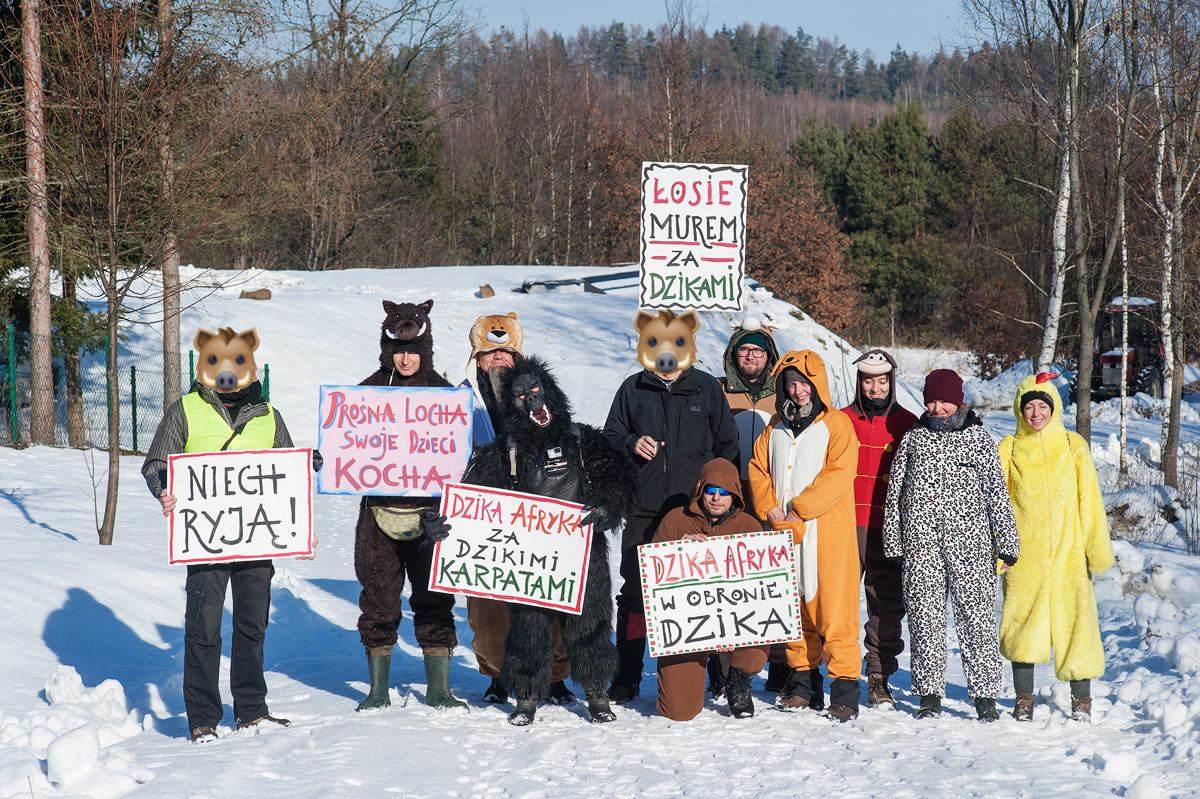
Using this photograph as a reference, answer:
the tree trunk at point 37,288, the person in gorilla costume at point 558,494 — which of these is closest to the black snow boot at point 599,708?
the person in gorilla costume at point 558,494

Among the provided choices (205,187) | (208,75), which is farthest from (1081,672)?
(208,75)

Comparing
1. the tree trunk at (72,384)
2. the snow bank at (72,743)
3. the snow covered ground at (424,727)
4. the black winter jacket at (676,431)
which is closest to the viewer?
the snow bank at (72,743)

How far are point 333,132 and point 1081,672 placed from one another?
3195 centimetres

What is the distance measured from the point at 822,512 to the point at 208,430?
307 centimetres

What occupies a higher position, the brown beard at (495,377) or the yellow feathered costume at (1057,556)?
the brown beard at (495,377)

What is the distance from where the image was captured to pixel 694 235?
863cm

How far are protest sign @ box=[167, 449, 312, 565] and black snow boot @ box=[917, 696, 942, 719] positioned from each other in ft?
10.5

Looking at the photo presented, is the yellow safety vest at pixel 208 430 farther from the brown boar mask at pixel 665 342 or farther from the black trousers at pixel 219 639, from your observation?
the brown boar mask at pixel 665 342

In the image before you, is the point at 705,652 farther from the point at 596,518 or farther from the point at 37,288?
the point at 37,288

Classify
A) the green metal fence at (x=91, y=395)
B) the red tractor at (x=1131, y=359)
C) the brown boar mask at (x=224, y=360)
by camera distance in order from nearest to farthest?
the brown boar mask at (x=224, y=360) → the green metal fence at (x=91, y=395) → the red tractor at (x=1131, y=359)

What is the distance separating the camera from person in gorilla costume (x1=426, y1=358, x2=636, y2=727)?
619cm

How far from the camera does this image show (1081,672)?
6340 millimetres

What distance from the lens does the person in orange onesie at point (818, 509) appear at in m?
6.38

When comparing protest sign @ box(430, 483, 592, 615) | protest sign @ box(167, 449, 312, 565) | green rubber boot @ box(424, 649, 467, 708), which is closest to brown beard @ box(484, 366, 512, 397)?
protest sign @ box(430, 483, 592, 615)
